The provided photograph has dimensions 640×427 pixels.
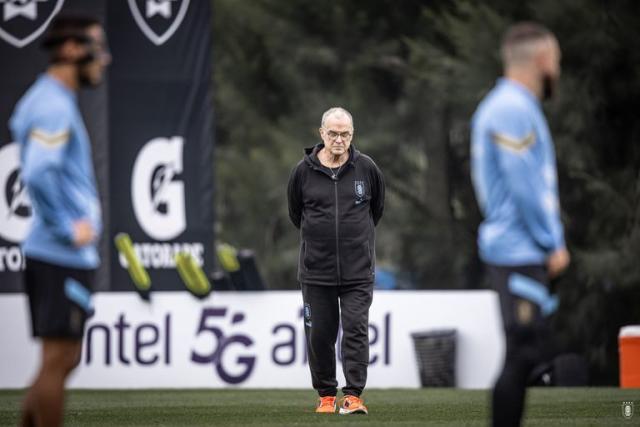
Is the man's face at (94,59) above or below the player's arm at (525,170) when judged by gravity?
above

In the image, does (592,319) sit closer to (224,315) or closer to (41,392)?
(224,315)

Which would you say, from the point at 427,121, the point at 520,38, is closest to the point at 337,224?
the point at 520,38

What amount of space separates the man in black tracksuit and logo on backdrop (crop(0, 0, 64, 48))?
19.9 ft

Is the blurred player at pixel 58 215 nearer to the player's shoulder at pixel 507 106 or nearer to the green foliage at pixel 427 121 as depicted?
the player's shoulder at pixel 507 106

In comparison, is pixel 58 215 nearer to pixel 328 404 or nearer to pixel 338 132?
pixel 338 132

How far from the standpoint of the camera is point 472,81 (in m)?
23.4

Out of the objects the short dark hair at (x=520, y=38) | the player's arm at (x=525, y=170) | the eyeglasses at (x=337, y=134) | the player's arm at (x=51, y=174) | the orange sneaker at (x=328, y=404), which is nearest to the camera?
the player's arm at (x=51, y=174)

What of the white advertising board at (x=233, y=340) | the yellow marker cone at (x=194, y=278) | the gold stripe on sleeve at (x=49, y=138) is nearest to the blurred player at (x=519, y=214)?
the gold stripe on sleeve at (x=49, y=138)

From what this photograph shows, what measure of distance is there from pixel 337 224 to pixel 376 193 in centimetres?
43

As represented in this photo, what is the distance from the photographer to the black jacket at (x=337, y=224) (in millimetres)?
10102

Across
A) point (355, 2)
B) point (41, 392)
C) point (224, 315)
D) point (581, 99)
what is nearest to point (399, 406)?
point (224, 315)

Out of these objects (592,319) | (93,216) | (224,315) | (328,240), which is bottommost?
(592,319)

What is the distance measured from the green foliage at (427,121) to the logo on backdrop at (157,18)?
775cm

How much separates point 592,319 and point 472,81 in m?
4.09
